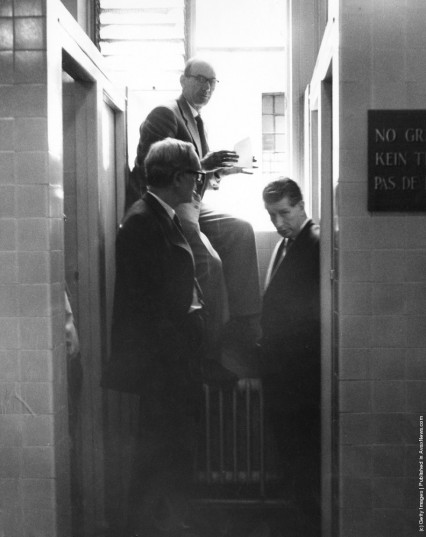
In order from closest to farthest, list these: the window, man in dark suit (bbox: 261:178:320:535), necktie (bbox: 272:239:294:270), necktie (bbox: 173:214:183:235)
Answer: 1. necktie (bbox: 173:214:183:235)
2. man in dark suit (bbox: 261:178:320:535)
3. necktie (bbox: 272:239:294:270)
4. the window

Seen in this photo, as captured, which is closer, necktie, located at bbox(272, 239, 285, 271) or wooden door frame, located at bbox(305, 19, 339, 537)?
wooden door frame, located at bbox(305, 19, 339, 537)

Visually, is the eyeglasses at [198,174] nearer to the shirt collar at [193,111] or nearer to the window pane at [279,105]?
the shirt collar at [193,111]

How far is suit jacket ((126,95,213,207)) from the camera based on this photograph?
9.59ft

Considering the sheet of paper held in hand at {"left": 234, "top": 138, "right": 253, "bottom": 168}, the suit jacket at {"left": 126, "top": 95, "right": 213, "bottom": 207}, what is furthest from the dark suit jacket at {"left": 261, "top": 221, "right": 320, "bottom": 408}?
the suit jacket at {"left": 126, "top": 95, "right": 213, "bottom": 207}

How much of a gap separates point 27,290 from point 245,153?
56.5 inches

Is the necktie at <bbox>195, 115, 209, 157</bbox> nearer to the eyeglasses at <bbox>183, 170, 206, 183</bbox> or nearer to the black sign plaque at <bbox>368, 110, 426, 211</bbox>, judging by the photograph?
the eyeglasses at <bbox>183, 170, 206, 183</bbox>

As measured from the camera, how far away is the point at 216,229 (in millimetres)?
3021

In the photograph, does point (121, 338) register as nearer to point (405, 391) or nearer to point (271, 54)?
point (405, 391)

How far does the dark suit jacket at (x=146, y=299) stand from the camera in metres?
2.49

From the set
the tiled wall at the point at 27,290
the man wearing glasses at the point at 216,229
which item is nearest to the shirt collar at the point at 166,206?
the man wearing glasses at the point at 216,229

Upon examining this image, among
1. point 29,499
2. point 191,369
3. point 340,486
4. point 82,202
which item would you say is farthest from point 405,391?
point 82,202

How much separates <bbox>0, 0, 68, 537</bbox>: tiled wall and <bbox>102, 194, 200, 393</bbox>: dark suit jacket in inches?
22.9

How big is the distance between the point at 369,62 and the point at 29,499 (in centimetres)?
155

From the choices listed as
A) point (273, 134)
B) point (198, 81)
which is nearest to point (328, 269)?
point (198, 81)
